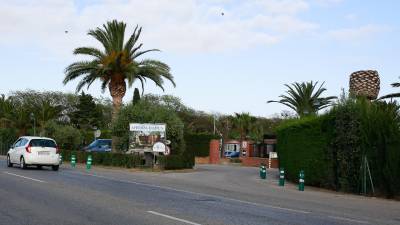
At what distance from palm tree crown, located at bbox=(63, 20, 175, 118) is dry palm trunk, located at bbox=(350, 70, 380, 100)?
50.9 ft

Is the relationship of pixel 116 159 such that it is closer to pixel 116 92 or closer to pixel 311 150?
pixel 116 92

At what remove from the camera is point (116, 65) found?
43062mm

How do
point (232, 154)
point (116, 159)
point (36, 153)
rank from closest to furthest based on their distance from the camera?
point (36, 153) < point (116, 159) < point (232, 154)

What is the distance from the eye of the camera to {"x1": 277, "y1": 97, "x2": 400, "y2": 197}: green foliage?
21578 mm

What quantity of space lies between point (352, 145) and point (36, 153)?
1606cm

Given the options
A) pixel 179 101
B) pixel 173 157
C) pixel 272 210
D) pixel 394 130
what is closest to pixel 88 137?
pixel 173 157

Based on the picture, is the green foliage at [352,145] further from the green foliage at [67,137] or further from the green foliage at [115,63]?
the green foliage at [67,137]

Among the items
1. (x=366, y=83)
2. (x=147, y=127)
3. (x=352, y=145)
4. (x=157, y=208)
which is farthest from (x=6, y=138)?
(x=157, y=208)

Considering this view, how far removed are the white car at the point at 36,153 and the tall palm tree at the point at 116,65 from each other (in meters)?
13.0

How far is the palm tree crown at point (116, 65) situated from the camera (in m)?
43.1

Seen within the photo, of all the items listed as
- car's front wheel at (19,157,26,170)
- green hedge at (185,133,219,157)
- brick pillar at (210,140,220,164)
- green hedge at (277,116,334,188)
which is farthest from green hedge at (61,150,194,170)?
green hedge at (185,133,219,157)

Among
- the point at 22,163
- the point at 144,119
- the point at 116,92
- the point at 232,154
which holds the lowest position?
the point at 22,163

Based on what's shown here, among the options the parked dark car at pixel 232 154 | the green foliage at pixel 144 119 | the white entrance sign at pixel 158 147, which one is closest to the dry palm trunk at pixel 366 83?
the white entrance sign at pixel 158 147

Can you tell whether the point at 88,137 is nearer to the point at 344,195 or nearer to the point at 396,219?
the point at 344,195
